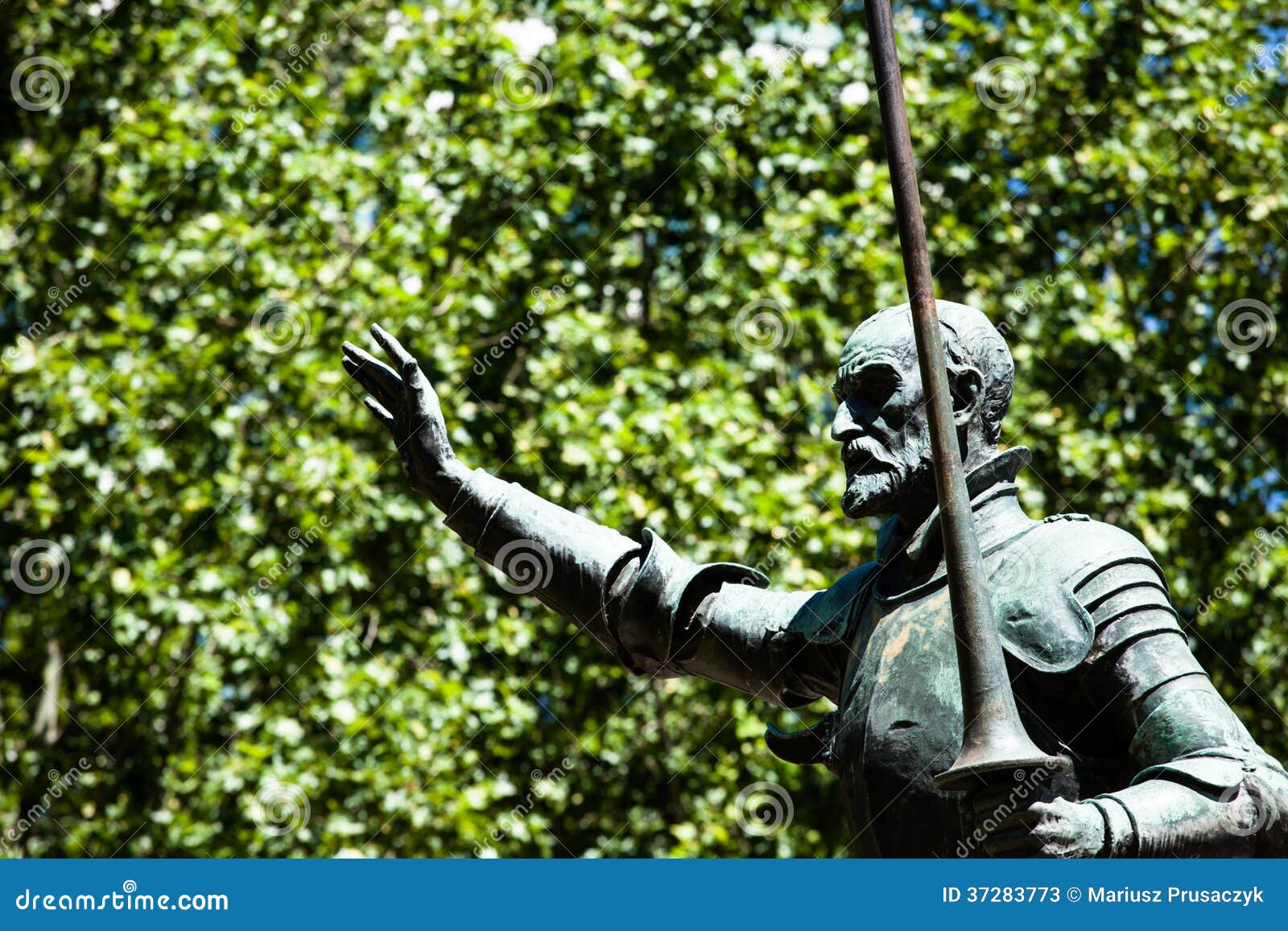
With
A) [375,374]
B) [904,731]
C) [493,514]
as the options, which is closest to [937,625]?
[904,731]

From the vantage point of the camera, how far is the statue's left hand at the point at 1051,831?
3129 millimetres

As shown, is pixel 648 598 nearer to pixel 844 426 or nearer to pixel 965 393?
pixel 844 426

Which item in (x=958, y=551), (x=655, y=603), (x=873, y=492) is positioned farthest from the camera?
(x=655, y=603)

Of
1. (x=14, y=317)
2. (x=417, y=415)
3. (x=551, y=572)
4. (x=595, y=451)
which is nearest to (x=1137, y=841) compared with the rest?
(x=551, y=572)

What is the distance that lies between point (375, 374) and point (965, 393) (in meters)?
1.31

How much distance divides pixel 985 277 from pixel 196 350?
517 centimetres

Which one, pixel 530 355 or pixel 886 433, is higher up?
pixel 530 355

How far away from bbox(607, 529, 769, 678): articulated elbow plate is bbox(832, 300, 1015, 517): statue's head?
18.9 inches

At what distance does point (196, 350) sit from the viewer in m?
12.8

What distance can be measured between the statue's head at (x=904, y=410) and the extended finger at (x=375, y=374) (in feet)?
3.31

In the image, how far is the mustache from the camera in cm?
395

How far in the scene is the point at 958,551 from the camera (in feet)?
11.2

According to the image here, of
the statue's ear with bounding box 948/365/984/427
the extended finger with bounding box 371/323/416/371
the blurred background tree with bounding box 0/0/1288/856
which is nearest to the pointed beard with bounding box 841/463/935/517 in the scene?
the statue's ear with bounding box 948/365/984/427

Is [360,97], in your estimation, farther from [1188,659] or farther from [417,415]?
[1188,659]
